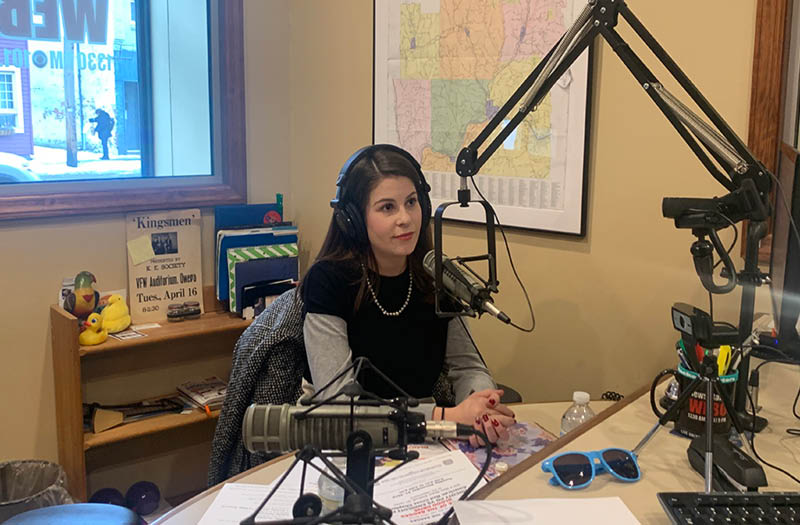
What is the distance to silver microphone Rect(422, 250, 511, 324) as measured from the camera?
4.11 ft

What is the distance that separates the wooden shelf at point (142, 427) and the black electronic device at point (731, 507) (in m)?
1.85

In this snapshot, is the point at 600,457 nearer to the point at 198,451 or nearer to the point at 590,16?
the point at 590,16

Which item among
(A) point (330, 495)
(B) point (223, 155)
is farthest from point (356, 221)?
(B) point (223, 155)

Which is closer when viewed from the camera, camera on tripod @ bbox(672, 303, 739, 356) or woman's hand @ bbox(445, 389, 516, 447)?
camera on tripod @ bbox(672, 303, 739, 356)

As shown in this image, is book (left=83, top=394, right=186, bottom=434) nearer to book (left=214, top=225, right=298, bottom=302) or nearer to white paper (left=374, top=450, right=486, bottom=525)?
book (left=214, top=225, right=298, bottom=302)

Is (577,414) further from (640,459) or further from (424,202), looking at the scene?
(424,202)

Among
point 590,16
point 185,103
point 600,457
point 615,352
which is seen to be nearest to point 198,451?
point 185,103

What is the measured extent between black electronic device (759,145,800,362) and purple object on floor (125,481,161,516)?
2069 mm

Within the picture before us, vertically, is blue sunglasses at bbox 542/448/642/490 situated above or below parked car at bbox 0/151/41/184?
below

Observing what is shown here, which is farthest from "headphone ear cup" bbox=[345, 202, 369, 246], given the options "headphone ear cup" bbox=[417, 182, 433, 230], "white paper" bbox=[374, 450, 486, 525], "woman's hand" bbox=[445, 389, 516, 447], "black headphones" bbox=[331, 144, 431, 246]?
"white paper" bbox=[374, 450, 486, 525]

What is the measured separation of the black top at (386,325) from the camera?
1728 millimetres

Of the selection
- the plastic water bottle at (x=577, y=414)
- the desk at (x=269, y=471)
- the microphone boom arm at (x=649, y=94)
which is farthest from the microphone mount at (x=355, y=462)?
the plastic water bottle at (x=577, y=414)

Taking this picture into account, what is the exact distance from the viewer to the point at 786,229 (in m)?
1.30

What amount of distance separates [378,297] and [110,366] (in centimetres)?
130
